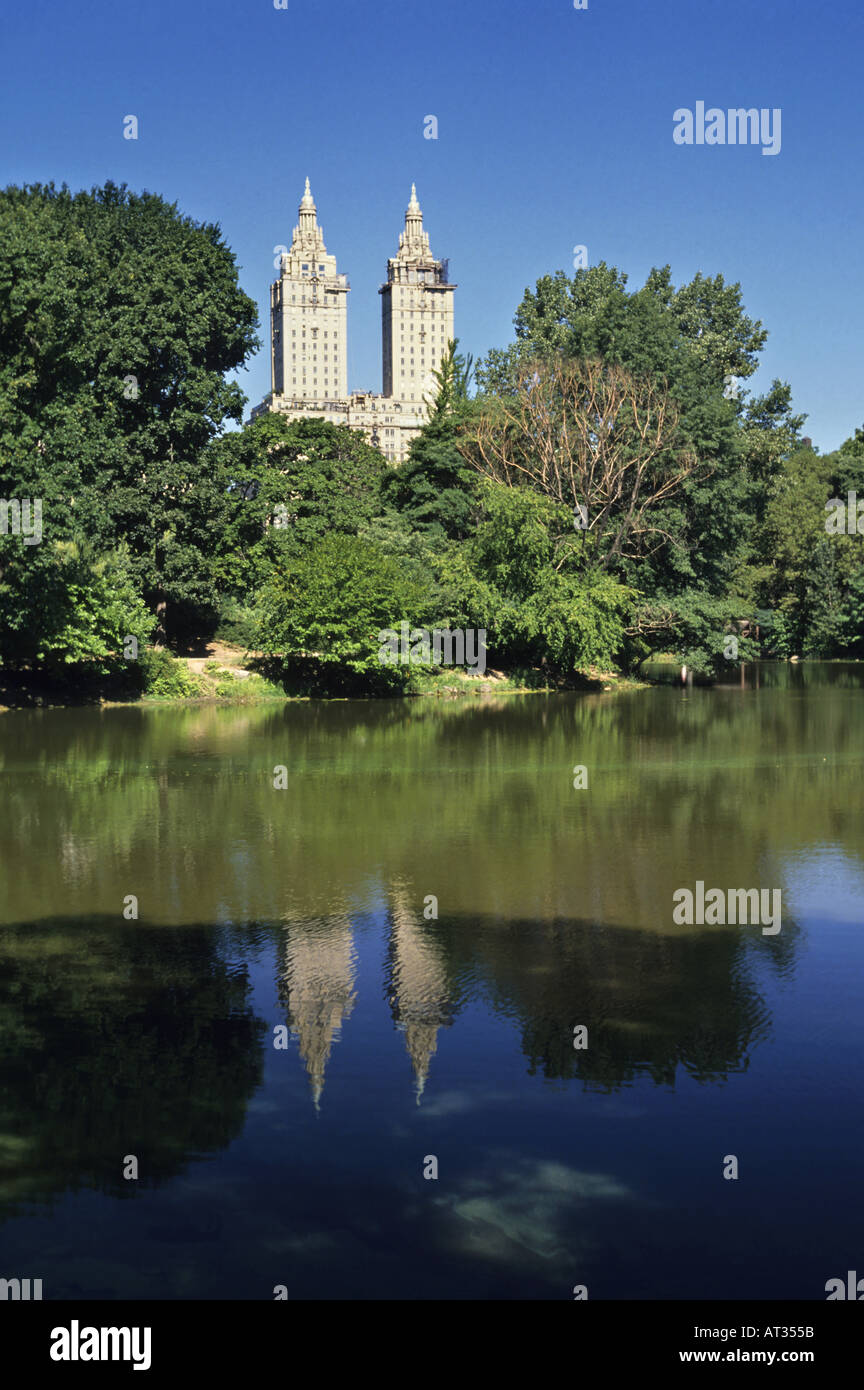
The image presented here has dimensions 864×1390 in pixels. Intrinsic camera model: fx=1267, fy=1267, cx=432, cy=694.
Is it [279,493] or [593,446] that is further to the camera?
[279,493]

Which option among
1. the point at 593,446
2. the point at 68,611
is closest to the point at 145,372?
the point at 68,611

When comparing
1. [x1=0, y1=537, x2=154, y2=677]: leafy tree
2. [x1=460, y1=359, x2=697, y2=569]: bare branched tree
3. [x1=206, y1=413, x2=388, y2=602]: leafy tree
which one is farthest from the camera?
[x1=460, y1=359, x2=697, y2=569]: bare branched tree

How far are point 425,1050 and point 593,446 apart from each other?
146 ft

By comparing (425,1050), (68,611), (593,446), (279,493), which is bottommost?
(425,1050)

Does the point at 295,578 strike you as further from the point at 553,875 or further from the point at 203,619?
the point at 553,875

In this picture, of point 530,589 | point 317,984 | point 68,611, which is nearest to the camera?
point 317,984

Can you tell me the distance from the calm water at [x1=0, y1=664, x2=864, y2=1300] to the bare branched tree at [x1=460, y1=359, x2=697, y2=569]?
3149 centimetres

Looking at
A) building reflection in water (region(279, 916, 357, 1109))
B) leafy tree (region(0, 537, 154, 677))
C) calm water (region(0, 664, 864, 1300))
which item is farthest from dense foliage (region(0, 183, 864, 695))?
building reflection in water (region(279, 916, 357, 1109))

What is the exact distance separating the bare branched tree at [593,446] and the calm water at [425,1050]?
3149cm

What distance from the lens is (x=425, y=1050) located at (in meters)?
9.99

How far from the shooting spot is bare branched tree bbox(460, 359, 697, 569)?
5103 centimetres

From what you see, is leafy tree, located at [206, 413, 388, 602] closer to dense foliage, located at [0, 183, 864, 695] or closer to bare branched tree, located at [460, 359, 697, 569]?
dense foliage, located at [0, 183, 864, 695]

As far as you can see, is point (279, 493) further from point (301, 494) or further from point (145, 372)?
point (145, 372)
